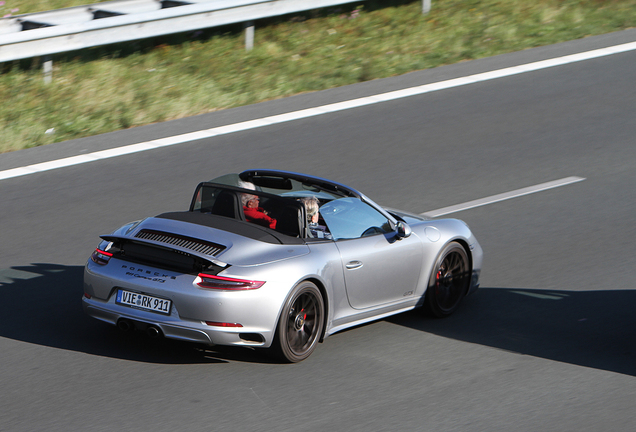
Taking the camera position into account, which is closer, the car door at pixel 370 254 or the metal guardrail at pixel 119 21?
the car door at pixel 370 254

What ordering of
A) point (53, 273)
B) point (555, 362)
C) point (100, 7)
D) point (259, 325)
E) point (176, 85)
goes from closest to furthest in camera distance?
1. point (259, 325)
2. point (555, 362)
3. point (53, 273)
4. point (176, 85)
5. point (100, 7)

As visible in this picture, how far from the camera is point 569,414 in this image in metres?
5.72

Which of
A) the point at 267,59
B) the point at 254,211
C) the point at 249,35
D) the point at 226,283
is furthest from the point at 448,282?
the point at 249,35

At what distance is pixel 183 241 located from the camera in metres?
6.27

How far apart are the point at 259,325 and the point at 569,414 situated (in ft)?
6.89

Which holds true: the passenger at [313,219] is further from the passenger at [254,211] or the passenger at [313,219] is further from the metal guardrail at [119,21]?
the metal guardrail at [119,21]

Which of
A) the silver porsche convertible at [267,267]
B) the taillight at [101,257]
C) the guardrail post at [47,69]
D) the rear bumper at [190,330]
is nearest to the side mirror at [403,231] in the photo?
the silver porsche convertible at [267,267]

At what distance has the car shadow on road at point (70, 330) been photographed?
21.2ft

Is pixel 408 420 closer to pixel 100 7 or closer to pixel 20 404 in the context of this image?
pixel 20 404

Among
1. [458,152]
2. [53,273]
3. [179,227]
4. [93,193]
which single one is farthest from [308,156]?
[179,227]

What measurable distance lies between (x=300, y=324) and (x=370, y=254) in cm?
88

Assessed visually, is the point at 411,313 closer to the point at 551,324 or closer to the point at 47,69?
the point at 551,324

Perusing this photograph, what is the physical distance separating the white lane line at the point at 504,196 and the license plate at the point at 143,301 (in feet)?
14.3

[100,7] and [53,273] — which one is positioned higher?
[100,7]
